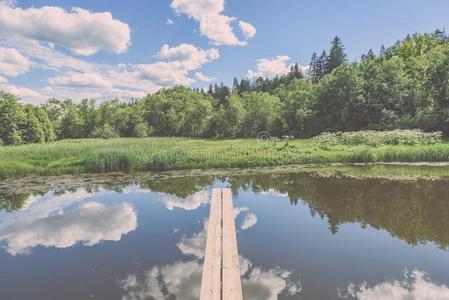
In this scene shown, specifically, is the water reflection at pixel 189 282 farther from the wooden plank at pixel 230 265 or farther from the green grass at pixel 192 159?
the green grass at pixel 192 159

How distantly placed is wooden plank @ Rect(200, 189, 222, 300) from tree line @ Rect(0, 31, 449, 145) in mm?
20798

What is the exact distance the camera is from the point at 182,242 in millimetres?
6809

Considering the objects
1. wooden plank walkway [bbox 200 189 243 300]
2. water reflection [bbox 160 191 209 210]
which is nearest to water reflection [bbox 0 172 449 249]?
water reflection [bbox 160 191 209 210]

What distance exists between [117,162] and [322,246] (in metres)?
12.0

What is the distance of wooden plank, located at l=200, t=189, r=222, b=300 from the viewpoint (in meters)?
4.34

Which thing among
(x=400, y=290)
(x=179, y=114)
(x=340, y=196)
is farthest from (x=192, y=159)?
(x=179, y=114)

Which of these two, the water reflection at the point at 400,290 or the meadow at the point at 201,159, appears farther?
the meadow at the point at 201,159

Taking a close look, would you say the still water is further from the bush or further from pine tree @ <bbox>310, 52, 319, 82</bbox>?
pine tree @ <bbox>310, 52, 319, 82</bbox>

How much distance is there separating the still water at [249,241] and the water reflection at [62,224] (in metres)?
0.03

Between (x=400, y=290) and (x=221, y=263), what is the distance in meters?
2.68

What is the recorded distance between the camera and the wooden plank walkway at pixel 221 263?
171 inches

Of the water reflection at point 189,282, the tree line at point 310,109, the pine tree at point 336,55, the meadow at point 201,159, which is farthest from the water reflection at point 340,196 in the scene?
the pine tree at point 336,55

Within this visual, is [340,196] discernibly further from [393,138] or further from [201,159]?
[393,138]

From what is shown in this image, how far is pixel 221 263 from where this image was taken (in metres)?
5.16
